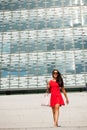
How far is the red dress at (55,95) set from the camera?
629cm

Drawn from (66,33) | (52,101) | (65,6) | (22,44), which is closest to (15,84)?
(22,44)

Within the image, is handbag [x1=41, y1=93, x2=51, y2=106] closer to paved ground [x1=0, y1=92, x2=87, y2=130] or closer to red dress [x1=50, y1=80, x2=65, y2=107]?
red dress [x1=50, y1=80, x2=65, y2=107]

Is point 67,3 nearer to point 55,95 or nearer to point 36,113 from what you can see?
point 36,113

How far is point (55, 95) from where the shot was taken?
6324 mm

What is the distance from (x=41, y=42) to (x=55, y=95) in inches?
298

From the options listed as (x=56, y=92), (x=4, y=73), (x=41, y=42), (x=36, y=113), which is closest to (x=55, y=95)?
(x=56, y=92)

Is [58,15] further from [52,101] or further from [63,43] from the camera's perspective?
[52,101]

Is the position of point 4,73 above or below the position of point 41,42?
below

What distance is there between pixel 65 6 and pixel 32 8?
148 centimetres

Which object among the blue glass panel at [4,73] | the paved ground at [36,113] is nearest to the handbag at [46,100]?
the paved ground at [36,113]

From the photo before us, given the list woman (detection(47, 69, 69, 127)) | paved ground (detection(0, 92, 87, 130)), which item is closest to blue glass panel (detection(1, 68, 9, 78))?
paved ground (detection(0, 92, 87, 130))

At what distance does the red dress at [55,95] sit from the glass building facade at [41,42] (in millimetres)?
6275

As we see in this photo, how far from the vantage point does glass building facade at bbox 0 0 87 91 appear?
12.9 m

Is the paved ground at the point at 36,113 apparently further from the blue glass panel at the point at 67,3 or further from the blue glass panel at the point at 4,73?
the blue glass panel at the point at 67,3
